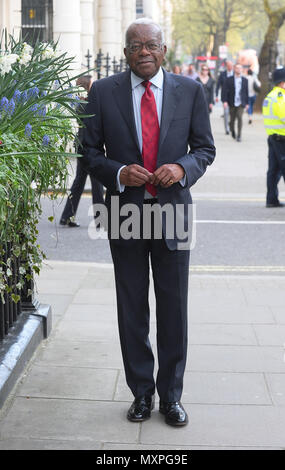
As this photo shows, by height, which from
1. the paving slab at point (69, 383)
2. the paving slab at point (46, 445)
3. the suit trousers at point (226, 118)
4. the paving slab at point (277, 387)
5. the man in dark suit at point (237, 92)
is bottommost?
the suit trousers at point (226, 118)

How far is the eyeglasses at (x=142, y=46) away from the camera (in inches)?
161

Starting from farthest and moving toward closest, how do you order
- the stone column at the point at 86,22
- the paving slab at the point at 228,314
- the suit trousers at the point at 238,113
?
the stone column at the point at 86,22
the suit trousers at the point at 238,113
the paving slab at the point at 228,314

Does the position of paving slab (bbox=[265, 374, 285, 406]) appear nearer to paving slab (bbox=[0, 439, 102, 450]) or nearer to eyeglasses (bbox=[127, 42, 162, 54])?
paving slab (bbox=[0, 439, 102, 450])

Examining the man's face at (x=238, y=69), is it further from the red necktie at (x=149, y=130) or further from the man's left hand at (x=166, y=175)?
the man's left hand at (x=166, y=175)

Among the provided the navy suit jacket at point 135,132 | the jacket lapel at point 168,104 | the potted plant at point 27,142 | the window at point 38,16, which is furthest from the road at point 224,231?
the window at point 38,16

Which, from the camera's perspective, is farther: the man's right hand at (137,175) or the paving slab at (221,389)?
the paving slab at (221,389)

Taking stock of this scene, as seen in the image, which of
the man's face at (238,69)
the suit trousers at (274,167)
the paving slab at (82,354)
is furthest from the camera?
the man's face at (238,69)

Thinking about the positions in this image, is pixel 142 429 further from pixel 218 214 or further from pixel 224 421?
pixel 218 214

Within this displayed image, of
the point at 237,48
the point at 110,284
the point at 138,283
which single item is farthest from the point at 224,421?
the point at 237,48

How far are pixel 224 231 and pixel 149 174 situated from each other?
6.59 m

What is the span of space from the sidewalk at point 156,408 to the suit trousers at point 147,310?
204 mm

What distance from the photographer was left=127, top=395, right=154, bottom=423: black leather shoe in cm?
441

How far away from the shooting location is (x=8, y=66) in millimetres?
4312

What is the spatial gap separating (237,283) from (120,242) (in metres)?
3.44
